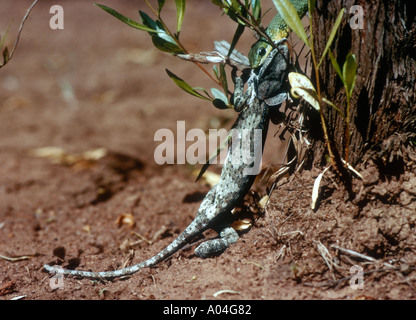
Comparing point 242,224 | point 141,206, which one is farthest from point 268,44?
point 141,206

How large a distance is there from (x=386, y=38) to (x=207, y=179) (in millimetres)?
2223

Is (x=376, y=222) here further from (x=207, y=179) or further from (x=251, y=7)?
→ (x=207, y=179)

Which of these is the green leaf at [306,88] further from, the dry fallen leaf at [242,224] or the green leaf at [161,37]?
the dry fallen leaf at [242,224]

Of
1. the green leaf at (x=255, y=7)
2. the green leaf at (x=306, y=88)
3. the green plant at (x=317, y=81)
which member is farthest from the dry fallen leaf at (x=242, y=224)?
the green leaf at (x=255, y=7)

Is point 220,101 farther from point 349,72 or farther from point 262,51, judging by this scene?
point 349,72

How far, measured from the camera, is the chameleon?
8.71ft

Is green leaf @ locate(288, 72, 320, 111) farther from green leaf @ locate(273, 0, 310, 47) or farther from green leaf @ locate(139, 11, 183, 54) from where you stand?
green leaf @ locate(139, 11, 183, 54)

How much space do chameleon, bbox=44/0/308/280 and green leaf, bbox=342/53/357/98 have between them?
0.67m

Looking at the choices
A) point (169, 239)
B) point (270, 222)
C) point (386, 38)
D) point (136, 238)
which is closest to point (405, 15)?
point (386, 38)

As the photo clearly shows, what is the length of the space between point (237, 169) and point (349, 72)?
111 centimetres

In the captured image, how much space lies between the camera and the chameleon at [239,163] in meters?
2.65

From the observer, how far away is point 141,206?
369cm

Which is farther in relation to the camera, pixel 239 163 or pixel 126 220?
pixel 126 220

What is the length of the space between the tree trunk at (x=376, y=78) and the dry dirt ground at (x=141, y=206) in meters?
0.16
